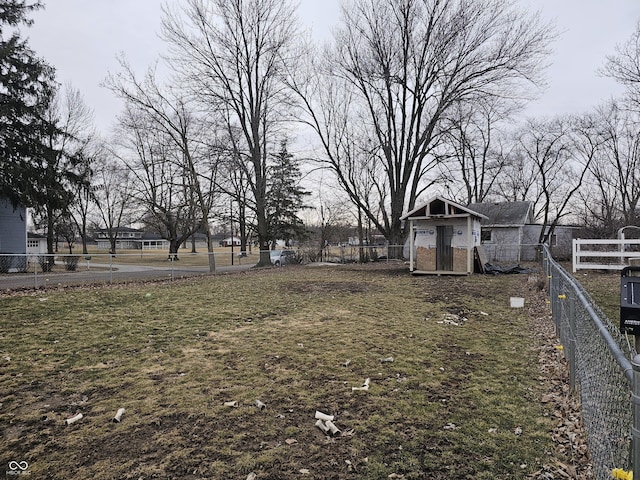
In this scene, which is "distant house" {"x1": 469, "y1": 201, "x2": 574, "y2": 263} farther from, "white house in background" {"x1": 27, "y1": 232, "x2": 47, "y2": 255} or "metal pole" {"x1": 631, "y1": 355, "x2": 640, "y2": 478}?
"white house in background" {"x1": 27, "y1": 232, "x2": 47, "y2": 255}

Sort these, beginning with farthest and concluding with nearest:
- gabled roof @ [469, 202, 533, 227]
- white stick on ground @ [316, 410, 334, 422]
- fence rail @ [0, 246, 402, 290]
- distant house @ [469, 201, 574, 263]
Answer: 1. gabled roof @ [469, 202, 533, 227]
2. distant house @ [469, 201, 574, 263]
3. fence rail @ [0, 246, 402, 290]
4. white stick on ground @ [316, 410, 334, 422]

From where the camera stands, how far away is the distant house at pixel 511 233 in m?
28.0

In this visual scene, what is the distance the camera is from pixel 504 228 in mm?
29188

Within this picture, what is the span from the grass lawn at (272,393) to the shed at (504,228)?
22.0 metres

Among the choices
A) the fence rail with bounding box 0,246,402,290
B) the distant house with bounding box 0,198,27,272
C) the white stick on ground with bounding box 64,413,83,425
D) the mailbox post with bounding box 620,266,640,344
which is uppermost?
the distant house with bounding box 0,198,27,272

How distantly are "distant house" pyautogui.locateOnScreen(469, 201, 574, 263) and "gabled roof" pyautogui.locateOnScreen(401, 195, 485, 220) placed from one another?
1249 cm

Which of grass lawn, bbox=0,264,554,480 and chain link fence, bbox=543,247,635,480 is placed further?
grass lawn, bbox=0,264,554,480

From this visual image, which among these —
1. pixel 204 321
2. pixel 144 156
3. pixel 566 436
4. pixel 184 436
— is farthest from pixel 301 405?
pixel 144 156

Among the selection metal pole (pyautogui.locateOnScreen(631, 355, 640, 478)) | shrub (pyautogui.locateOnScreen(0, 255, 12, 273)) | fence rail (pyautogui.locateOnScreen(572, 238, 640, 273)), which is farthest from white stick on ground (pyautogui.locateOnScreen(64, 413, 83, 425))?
shrub (pyautogui.locateOnScreen(0, 255, 12, 273))

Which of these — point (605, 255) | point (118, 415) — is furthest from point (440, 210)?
point (118, 415)

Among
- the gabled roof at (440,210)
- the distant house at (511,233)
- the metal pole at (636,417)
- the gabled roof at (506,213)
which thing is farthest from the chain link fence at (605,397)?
the gabled roof at (506,213)

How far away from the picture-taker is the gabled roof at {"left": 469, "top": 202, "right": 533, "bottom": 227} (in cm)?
2867

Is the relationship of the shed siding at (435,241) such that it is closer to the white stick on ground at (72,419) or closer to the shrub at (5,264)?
the white stick on ground at (72,419)

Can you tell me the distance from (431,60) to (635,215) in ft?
64.7
